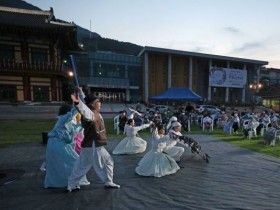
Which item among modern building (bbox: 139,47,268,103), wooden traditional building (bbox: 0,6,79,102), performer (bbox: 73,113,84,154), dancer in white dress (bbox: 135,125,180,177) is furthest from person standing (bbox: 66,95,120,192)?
modern building (bbox: 139,47,268,103)

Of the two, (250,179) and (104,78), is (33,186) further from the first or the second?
(104,78)

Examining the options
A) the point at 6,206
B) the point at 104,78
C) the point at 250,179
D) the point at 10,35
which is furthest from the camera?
the point at 104,78

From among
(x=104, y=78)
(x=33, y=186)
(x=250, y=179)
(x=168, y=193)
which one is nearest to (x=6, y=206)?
(x=33, y=186)

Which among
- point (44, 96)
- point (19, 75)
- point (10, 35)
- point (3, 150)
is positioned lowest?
point (3, 150)

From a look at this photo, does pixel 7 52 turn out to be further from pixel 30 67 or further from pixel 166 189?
pixel 166 189

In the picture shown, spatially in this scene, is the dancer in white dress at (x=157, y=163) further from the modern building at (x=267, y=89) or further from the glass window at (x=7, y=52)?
the modern building at (x=267, y=89)

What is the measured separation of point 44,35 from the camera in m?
24.3

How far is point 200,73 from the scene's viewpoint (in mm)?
45656

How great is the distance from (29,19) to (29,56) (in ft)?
13.5

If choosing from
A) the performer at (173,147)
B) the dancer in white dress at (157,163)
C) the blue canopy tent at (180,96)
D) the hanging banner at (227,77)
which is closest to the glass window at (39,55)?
the blue canopy tent at (180,96)

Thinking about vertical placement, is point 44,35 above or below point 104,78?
above

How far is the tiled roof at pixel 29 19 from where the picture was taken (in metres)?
22.5

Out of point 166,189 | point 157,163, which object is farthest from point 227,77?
point 166,189

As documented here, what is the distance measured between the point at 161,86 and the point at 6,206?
3891 centimetres
